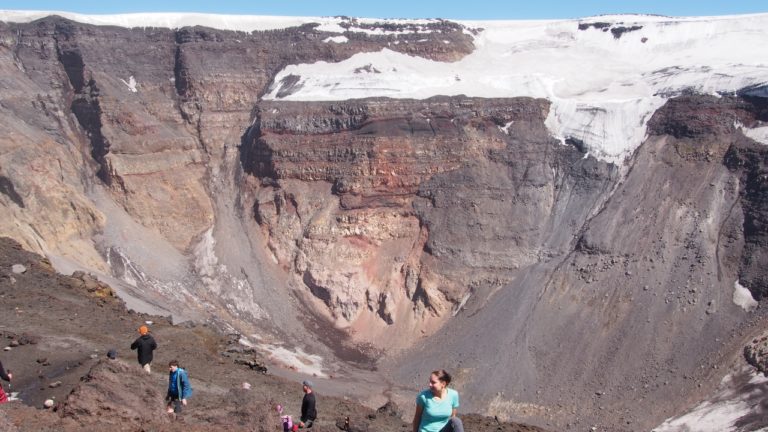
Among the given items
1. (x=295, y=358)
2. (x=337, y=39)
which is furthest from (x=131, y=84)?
(x=295, y=358)

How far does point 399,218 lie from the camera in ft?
170

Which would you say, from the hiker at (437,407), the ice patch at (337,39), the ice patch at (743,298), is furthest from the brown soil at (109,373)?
the ice patch at (337,39)

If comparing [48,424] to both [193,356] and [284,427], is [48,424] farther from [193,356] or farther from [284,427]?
[193,356]

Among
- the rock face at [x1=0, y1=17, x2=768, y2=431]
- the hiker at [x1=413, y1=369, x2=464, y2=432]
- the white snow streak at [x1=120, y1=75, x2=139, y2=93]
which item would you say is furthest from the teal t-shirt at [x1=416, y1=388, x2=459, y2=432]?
the white snow streak at [x1=120, y1=75, x2=139, y2=93]

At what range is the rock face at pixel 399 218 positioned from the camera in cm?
3975

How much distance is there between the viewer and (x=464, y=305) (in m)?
46.7

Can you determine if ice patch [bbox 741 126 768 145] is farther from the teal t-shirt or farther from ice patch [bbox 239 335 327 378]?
the teal t-shirt

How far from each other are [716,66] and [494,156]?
15.8m

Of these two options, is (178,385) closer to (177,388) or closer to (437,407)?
(177,388)

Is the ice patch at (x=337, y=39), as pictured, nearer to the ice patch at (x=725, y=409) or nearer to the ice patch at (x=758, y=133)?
the ice patch at (x=758, y=133)

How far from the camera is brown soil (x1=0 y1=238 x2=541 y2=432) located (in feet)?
44.5

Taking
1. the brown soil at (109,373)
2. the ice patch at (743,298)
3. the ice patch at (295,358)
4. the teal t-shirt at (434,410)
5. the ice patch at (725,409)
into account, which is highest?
the teal t-shirt at (434,410)

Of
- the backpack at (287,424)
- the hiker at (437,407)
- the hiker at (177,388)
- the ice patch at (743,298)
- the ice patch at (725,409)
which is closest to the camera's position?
the hiker at (437,407)

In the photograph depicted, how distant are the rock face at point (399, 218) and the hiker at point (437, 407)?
26516 mm
